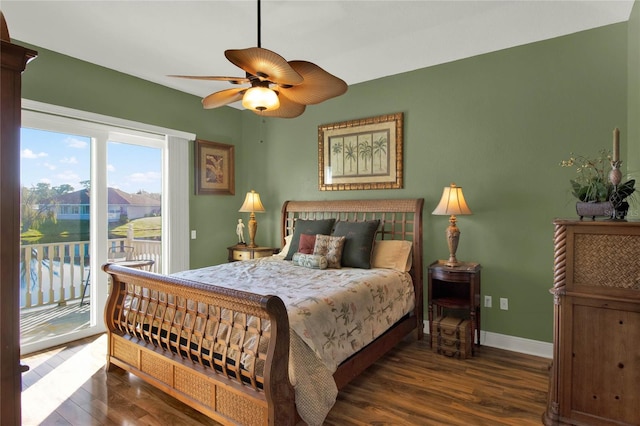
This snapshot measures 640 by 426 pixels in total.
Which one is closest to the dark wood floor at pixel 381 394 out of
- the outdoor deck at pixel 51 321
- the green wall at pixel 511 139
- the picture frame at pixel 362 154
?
the outdoor deck at pixel 51 321

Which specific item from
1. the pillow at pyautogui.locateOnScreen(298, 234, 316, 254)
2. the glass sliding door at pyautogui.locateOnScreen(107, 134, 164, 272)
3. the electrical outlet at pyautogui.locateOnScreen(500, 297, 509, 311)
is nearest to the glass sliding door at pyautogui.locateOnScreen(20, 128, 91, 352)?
the glass sliding door at pyautogui.locateOnScreen(107, 134, 164, 272)

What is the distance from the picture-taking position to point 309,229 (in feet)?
13.0

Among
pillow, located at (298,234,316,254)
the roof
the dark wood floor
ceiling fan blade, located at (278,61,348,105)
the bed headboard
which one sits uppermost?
ceiling fan blade, located at (278,61,348,105)

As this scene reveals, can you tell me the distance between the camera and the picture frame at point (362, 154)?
3961 mm

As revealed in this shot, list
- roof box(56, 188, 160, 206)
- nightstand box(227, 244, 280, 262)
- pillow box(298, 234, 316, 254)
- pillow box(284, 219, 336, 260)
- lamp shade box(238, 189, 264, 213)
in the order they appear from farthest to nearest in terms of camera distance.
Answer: lamp shade box(238, 189, 264, 213)
nightstand box(227, 244, 280, 262)
pillow box(284, 219, 336, 260)
pillow box(298, 234, 316, 254)
roof box(56, 188, 160, 206)

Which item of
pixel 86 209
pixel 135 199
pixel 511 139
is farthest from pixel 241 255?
pixel 511 139

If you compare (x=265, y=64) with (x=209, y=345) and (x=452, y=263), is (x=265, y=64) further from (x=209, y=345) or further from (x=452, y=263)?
(x=452, y=263)

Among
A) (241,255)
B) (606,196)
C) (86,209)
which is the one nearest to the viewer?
(606,196)

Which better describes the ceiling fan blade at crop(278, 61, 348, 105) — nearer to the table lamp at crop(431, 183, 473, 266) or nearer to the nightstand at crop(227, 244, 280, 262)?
the table lamp at crop(431, 183, 473, 266)

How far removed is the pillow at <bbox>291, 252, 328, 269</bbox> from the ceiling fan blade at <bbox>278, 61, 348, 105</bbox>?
5.16ft

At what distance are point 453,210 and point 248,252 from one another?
267 centimetres

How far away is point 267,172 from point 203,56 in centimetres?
184

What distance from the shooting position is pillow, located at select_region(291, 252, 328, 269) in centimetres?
347

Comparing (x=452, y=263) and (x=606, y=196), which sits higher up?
(x=606, y=196)
